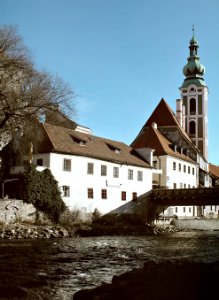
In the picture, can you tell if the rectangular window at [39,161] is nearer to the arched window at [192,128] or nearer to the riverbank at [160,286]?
the riverbank at [160,286]

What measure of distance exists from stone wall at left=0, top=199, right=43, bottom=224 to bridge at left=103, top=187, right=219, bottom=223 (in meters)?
10.1

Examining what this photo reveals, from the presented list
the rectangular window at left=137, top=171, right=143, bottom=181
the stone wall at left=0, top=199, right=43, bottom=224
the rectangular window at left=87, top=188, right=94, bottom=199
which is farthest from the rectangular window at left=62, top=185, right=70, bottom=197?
the rectangular window at left=137, top=171, right=143, bottom=181

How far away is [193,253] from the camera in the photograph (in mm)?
20969

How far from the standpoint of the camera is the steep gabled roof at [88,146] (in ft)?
126

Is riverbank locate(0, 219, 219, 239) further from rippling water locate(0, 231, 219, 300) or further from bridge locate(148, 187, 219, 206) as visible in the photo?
rippling water locate(0, 231, 219, 300)

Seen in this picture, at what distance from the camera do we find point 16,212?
103ft

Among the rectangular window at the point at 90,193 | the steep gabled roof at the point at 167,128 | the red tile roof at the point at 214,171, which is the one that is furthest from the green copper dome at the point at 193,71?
the rectangular window at the point at 90,193

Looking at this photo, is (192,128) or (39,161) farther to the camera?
(192,128)

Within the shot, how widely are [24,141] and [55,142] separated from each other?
2.72m

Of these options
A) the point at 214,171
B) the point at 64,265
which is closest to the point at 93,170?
the point at 64,265

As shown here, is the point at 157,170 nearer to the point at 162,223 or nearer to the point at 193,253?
the point at 162,223

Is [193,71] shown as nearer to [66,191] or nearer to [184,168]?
[184,168]

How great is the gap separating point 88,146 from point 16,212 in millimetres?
12609

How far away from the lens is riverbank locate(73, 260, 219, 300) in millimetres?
9164
